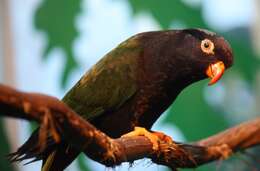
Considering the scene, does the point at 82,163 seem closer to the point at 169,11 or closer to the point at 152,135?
the point at 169,11

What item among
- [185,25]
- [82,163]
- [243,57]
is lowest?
[82,163]

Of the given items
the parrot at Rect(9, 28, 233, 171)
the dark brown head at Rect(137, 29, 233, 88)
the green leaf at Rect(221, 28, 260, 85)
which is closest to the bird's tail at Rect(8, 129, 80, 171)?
the parrot at Rect(9, 28, 233, 171)

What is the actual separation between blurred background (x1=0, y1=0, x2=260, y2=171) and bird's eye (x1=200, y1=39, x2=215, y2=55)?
3.41 feet

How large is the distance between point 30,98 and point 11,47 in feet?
7.03

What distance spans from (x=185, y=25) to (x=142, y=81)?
106cm

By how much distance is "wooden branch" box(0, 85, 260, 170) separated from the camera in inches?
34.0

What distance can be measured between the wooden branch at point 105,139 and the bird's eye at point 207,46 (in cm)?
25

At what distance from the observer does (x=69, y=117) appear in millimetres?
946

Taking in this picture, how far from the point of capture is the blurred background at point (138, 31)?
251 cm

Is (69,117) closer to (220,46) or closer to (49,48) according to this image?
(220,46)

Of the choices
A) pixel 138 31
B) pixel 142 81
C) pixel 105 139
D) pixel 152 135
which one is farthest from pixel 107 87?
pixel 138 31

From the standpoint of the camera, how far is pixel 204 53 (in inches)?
56.6

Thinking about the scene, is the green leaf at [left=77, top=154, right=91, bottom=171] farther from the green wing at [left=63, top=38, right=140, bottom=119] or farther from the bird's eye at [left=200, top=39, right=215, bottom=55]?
the bird's eye at [left=200, top=39, right=215, bottom=55]

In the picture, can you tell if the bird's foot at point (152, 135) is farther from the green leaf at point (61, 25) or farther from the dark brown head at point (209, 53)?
the green leaf at point (61, 25)
